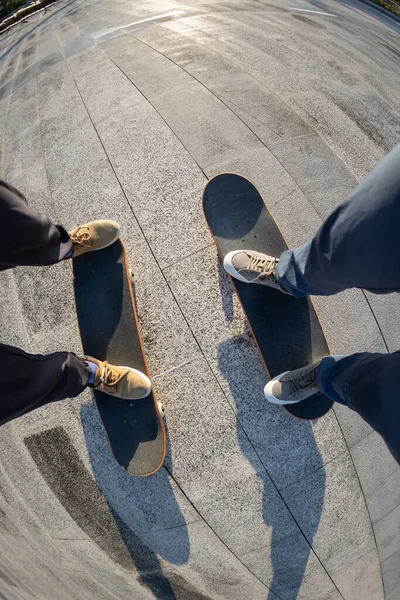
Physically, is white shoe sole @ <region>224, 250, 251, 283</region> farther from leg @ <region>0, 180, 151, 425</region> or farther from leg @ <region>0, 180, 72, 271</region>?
leg @ <region>0, 180, 72, 271</region>

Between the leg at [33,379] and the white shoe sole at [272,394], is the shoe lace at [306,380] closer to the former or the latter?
the white shoe sole at [272,394]

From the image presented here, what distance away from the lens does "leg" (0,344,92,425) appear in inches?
129

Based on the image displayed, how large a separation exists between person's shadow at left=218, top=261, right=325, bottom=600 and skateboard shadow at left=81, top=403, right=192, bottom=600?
0.96m

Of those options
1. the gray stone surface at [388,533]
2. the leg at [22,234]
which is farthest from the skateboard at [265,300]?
the leg at [22,234]

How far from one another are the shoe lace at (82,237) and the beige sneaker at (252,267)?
169cm

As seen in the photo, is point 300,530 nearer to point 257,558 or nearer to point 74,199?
point 257,558

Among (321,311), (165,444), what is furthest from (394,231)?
(165,444)

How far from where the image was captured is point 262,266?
4.10 m

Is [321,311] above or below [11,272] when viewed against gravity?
below

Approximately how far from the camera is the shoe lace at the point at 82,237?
427cm

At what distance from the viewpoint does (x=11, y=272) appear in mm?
4754

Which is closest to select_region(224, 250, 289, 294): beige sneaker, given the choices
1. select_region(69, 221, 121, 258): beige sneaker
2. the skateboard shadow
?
select_region(69, 221, 121, 258): beige sneaker

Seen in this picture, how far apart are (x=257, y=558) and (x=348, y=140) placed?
18.7 ft

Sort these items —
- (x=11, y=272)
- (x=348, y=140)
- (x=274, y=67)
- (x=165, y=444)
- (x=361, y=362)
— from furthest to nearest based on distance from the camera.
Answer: (x=274, y=67) → (x=348, y=140) → (x=11, y=272) → (x=165, y=444) → (x=361, y=362)
